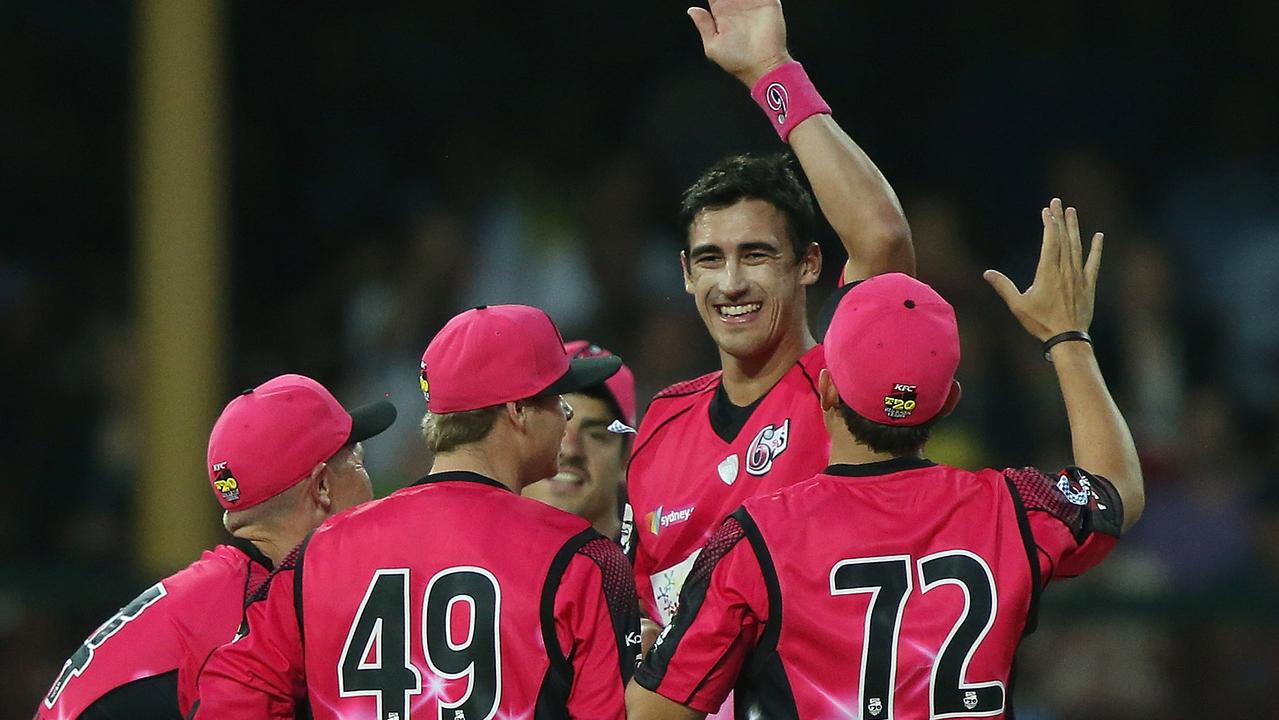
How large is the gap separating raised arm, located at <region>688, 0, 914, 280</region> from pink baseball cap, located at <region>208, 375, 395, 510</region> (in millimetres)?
1022

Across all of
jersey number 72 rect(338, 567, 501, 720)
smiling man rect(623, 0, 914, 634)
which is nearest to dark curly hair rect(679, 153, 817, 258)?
smiling man rect(623, 0, 914, 634)

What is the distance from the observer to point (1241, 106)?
6938 mm

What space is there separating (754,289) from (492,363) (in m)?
0.63

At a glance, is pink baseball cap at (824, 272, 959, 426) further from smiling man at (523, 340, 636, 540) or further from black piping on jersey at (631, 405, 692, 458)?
smiling man at (523, 340, 636, 540)

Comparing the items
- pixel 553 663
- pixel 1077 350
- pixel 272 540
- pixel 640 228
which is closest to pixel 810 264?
pixel 1077 350

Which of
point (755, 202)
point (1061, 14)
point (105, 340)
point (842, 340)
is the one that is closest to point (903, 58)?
point (1061, 14)

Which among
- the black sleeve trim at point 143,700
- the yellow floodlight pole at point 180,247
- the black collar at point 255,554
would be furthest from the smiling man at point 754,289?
the yellow floodlight pole at point 180,247

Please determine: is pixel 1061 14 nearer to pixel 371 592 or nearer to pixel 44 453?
pixel 44 453

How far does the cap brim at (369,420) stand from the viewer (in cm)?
344

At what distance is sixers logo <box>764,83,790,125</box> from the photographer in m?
3.30

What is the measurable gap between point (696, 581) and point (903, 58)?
Answer: 5.11m

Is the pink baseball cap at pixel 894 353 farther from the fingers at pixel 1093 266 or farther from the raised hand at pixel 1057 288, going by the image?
the fingers at pixel 1093 266

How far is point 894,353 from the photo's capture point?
110 inches

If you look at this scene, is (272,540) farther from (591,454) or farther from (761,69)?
(761,69)
